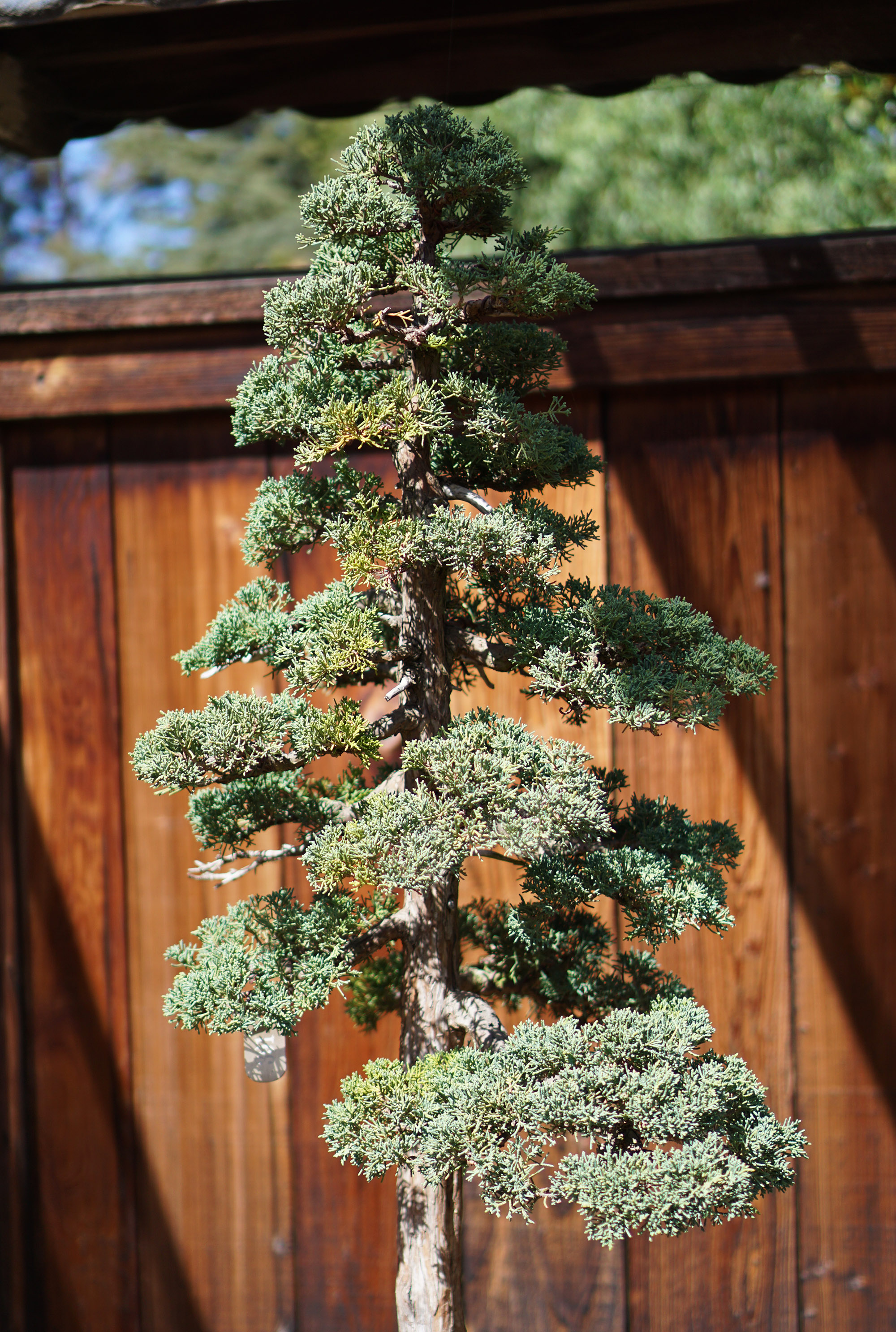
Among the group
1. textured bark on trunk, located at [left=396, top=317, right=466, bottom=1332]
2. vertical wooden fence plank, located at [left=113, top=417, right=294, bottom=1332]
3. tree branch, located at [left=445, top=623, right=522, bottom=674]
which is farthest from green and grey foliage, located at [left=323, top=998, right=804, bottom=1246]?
vertical wooden fence plank, located at [left=113, top=417, right=294, bottom=1332]

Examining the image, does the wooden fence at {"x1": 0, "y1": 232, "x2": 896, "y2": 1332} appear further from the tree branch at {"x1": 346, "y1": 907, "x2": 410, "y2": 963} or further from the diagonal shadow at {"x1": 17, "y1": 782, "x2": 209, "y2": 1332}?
the tree branch at {"x1": 346, "y1": 907, "x2": 410, "y2": 963}

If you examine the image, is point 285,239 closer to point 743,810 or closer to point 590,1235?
point 743,810

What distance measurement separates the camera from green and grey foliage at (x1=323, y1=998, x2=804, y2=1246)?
0.84m

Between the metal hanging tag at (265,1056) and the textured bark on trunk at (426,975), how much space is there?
134 millimetres

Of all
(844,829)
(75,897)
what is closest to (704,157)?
(844,829)

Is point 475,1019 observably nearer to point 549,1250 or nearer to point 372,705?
point 372,705

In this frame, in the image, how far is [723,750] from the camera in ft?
6.24

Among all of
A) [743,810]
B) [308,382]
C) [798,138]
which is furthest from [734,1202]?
→ [798,138]

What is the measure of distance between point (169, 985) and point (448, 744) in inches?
50.7

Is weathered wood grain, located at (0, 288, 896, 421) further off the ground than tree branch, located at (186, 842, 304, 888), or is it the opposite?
weathered wood grain, located at (0, 288, 896, 421)

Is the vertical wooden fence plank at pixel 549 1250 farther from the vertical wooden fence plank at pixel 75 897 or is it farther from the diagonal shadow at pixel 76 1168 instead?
the vertical wooden fence plank at pixel 75 897

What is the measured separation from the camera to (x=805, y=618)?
6.22 ft

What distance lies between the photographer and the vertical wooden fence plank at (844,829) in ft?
6.15

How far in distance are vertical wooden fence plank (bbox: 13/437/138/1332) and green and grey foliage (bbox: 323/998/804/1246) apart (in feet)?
3.98
